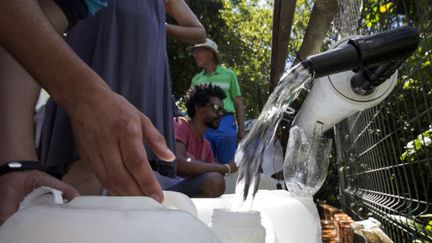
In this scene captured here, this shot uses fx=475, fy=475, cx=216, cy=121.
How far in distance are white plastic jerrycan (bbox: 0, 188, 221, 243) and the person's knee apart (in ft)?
6.16

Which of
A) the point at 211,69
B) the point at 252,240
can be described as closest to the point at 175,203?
the point at 252,240

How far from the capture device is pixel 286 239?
107 centimetres

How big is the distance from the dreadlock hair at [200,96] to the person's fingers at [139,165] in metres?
2.57

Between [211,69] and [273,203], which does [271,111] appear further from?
[211,69]

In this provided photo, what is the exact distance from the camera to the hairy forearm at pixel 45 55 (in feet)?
2.08

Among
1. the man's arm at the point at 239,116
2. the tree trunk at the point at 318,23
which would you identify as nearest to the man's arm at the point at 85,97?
the tree trunk at the point at 318,23

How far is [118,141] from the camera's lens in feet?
2.10

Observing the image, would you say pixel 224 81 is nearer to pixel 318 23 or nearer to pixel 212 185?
pixel 318 23

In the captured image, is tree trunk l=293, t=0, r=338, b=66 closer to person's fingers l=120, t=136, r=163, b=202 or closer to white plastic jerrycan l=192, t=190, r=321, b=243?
white plastic jerrycan l=192, t=190, r=321, b=243

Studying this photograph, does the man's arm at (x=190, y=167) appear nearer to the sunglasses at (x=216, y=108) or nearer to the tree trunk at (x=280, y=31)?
the sunglasses at (x=216, y=108)

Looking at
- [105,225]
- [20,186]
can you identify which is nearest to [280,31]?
[20,186]

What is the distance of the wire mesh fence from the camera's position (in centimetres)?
128

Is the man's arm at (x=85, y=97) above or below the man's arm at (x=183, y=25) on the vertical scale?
below

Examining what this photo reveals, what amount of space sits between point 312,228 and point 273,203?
14cm
